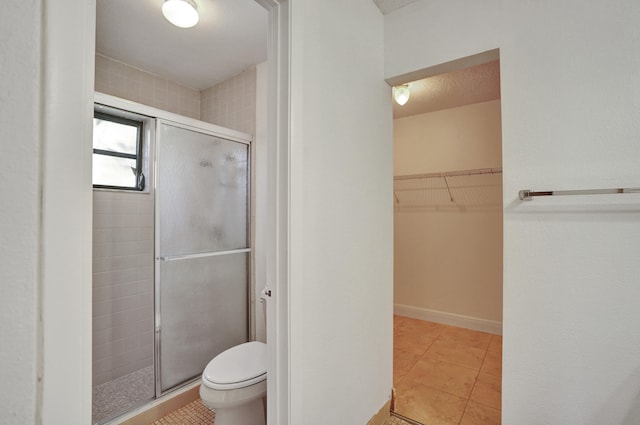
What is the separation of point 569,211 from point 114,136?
2.90 m

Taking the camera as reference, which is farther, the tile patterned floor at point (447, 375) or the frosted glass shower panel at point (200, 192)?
the frosted glass shower panel at point (200, 192)

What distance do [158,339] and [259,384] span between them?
833 millimetres

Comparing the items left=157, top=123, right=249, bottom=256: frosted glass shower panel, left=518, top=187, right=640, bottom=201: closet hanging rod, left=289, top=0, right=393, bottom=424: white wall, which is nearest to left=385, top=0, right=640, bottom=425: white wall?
left=518, top=187, right=640, bottom=201: closet hanging rod

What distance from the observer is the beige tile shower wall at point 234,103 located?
2.46 m

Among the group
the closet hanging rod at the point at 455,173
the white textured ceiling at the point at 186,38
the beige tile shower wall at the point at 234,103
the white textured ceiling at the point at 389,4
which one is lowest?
the closet hanging rod at the point at 455,173

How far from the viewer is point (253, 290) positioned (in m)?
2.39

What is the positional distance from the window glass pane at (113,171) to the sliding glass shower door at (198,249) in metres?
0.58

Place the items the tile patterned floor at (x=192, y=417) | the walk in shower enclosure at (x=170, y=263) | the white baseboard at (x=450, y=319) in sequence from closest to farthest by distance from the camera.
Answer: the tile patterned floor at (x=192, y=417) → the walk in shower enclosure at (x=170, y=263) → the white baseboard at (x=450, y=319)

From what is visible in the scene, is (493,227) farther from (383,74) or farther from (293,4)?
(293,4)

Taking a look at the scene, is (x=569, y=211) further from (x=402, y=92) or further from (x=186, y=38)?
(x=186, y=38)

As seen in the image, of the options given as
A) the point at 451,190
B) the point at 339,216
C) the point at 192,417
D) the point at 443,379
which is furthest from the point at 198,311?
the point at 451,190

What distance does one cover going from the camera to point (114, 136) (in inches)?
84.5

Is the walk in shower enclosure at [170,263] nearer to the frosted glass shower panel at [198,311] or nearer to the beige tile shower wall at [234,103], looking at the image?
the frosted glass shower panel at [198,311]

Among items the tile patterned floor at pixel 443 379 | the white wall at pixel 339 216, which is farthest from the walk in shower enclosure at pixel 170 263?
the white wall at pixel 339 216
